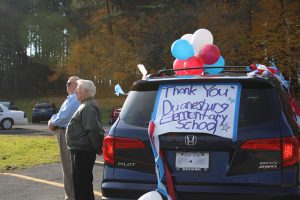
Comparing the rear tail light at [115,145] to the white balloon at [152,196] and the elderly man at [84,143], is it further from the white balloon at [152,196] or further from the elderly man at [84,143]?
Answer: the elderly man at [84,143]

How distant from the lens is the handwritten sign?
4367mm

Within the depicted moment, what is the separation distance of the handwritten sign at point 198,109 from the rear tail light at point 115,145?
240 millimetres

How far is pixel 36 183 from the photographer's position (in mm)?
8523

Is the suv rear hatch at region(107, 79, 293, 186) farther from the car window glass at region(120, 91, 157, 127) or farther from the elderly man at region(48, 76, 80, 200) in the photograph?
the elderly man at region(48, 76, 80, 200)

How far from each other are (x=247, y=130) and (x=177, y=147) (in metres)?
0.61

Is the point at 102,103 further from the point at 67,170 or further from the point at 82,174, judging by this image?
the point at 82,174

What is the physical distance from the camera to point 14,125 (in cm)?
2741

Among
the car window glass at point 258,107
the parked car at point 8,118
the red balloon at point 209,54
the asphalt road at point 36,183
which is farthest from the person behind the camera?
the parked car at point 8,118

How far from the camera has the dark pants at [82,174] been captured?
5.92 m

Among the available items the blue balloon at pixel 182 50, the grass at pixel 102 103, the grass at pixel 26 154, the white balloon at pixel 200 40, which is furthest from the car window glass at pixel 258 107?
the grass at pixel 102 103

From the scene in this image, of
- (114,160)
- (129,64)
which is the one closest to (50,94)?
(129,64)

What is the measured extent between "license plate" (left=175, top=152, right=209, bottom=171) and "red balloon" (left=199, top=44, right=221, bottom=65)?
12.2 ft

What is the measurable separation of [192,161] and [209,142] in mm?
220

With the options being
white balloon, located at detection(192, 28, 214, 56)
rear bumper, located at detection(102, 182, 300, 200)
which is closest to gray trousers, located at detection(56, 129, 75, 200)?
rear bumper, located at detection(102, 182, 300, 200)
